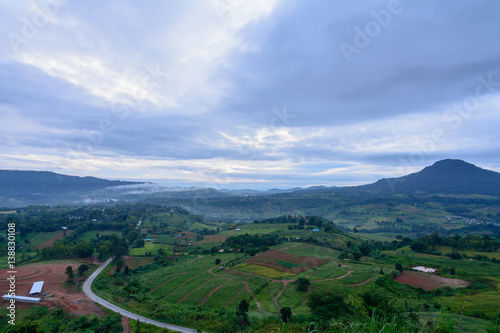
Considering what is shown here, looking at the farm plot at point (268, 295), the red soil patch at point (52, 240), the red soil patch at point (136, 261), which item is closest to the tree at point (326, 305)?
the farm plot at point (268, 295)

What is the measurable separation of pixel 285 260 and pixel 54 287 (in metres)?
51.4

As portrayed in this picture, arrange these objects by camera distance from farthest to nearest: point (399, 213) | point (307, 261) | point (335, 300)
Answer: point (399, 213), point (307, 261), point (335, 300)

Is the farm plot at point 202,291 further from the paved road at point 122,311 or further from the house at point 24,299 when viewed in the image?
the house at point 24,299

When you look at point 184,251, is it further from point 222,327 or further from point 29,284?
point 222,327

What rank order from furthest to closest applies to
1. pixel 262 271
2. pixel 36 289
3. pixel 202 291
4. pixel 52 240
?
pixel 52 240 → pixel 262 271 → pixel 202 291 → pixel 36 289

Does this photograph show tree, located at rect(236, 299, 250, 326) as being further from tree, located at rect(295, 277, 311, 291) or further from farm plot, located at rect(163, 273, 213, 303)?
farm plot, located at rect(163, 273, 213, 303)

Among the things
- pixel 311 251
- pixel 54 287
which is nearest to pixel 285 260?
pixel 311 251

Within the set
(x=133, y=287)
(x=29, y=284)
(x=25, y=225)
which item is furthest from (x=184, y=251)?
(x=25, y=225)

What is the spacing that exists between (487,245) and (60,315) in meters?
105

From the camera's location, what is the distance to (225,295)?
4372 centimetres

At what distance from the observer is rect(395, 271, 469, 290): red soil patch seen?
44312 mm

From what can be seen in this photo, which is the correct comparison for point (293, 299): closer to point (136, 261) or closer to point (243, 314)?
point (243, 314)

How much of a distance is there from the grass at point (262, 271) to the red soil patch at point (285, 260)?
204 centimetres

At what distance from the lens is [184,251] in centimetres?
8606
